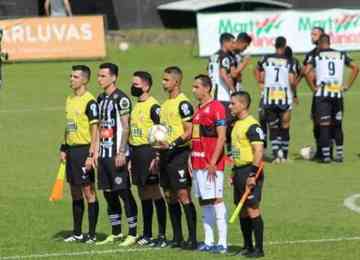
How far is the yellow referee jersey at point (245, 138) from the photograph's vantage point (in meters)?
13.8

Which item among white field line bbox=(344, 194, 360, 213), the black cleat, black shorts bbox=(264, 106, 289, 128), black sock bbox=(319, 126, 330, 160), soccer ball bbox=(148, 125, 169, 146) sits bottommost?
the black cleat

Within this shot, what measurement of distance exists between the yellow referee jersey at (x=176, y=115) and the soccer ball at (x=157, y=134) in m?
0.16

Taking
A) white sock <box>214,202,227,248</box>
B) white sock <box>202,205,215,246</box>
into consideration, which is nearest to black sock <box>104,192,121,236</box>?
white sock <box>202,205,215,246</box>

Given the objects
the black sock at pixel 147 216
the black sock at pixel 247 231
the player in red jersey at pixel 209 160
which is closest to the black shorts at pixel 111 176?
the black sock at pixel 147 216

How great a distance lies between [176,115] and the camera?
47.8 feet

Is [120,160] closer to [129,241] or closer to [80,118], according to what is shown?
[80,118]

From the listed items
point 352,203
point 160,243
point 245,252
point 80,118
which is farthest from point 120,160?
point 352,203

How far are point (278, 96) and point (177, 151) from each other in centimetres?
767

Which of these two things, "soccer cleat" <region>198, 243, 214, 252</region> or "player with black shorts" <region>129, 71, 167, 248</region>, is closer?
"soccer cleat" <region>198, 243, 214, 252</region>

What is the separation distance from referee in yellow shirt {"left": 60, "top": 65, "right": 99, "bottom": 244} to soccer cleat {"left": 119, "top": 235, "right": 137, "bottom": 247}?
47cm

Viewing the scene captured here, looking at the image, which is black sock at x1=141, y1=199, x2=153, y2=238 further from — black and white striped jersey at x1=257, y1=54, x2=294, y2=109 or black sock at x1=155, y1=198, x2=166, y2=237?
black and white striped jersey at x1=257, y1=54, x2=294, y2=109

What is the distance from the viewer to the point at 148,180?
583 inches

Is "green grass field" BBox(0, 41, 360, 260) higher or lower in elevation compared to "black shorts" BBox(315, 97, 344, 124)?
lower

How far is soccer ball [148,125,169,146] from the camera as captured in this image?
14.3 m
